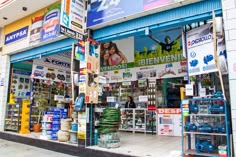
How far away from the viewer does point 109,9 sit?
219 inches

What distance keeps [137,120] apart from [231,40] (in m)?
5.50

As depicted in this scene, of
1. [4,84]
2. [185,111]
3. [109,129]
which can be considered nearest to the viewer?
[185,111]

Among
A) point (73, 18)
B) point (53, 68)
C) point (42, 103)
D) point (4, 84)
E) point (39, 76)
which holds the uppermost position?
point (73, 18)

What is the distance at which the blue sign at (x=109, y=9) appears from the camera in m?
5.12

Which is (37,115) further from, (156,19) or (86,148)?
(156,19)

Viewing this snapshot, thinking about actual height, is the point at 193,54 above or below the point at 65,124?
above

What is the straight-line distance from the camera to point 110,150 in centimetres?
516

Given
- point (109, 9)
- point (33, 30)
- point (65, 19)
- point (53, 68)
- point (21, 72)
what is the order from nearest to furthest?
1. point (65, 19)
2. point (109, 9)
3. point (33, 30)
4. point (53, 68)
5. point (21, 72)

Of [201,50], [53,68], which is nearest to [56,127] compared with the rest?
[53,68]

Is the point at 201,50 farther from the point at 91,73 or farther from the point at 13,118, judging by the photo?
the point at 13,118

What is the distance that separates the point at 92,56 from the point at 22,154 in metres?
3.05

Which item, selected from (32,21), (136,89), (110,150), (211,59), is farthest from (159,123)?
(32,21)

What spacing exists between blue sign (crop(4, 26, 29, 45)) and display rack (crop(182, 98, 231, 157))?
20.4 feet

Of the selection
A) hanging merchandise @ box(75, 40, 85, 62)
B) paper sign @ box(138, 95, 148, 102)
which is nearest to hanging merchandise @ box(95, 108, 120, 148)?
hanging merchandise @ box(75, 40, 85, 62)
